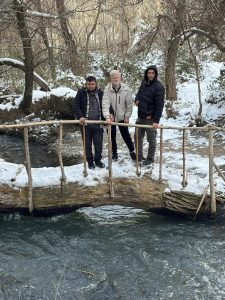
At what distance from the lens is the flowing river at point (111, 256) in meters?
5.02

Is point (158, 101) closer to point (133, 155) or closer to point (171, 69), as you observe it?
point (133, 155)

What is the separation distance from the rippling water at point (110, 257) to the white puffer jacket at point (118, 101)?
181cm

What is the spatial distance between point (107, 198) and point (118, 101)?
5.70ft

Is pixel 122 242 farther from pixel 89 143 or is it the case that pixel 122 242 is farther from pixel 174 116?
pixel 174 116

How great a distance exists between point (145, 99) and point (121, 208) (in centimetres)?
211

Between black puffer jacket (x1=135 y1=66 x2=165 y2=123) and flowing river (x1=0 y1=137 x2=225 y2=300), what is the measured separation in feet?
6.04

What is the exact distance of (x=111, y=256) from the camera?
227 inches

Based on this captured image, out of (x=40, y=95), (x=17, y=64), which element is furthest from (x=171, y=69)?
(x=17, y=64)

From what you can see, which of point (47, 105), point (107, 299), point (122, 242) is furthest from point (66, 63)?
point (107, 299)

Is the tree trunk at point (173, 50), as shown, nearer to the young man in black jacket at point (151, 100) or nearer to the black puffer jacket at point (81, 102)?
the young man in black jacket at point (151, 100)

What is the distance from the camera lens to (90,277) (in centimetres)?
529

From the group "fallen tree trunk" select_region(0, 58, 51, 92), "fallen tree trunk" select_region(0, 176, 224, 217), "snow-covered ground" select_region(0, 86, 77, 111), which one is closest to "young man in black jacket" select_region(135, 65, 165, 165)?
"fallen tree trunk" select_region(0, 176, 224, 217)

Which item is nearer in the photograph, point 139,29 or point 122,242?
point 122,242

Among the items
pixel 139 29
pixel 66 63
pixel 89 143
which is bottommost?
pixel 89 143
